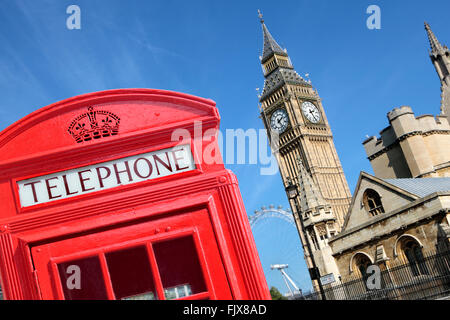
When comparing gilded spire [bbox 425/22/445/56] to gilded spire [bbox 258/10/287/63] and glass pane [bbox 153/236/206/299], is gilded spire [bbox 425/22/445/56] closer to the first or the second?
gilded spire [bbox 258/10/287/63]

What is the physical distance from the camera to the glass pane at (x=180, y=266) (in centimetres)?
368

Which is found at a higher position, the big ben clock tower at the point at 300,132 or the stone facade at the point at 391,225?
the big ben clock tower at the point at 300,132

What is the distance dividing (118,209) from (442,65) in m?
50.2

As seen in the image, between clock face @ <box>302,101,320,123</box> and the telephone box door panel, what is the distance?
7113 centimetres

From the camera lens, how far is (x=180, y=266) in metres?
3.72

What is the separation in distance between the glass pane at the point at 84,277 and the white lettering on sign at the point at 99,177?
52cm

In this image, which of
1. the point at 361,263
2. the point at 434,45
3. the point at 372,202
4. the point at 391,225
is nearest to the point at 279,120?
the point at 434,45

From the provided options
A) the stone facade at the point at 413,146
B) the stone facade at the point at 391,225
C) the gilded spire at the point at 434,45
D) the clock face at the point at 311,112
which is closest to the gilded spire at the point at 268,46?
the clock face at the point at 311,112

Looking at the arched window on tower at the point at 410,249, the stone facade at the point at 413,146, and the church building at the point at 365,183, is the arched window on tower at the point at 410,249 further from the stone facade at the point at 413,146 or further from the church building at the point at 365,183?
the stone facade at the point at 413,146

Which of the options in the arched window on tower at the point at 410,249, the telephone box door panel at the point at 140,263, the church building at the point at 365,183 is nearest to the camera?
the telephone box door panel at the point at 140,263

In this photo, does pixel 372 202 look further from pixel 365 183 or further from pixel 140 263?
pixel 140 263

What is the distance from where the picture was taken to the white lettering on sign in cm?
370
